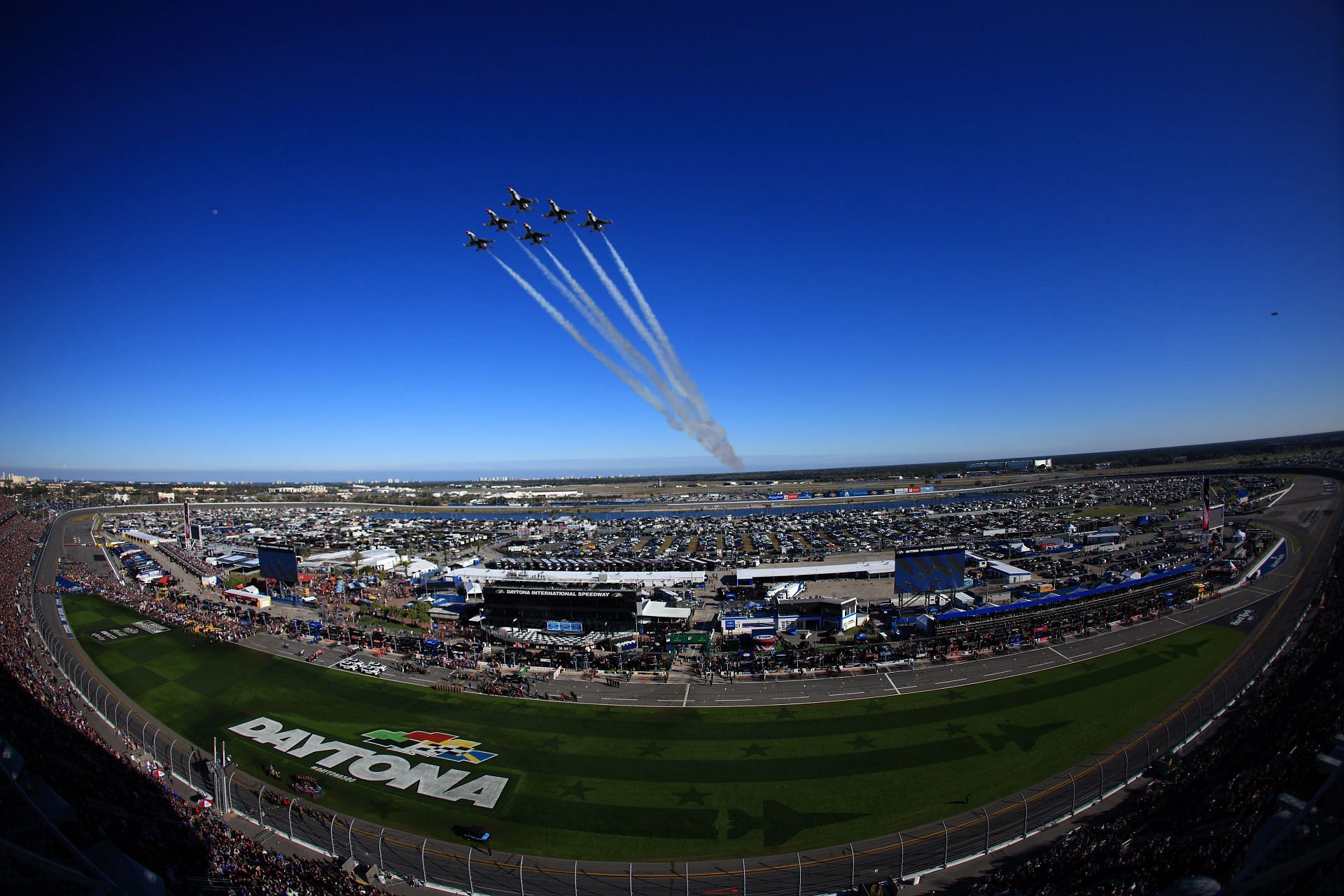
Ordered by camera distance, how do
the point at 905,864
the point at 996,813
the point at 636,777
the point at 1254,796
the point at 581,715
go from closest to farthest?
the point at 1254,796, the point at 905,864, the point at 996,813, the point at 636,777, the point at 581,715

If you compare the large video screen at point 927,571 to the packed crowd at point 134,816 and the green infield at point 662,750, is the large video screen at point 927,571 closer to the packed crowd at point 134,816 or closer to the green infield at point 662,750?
the green infield at point 662,750

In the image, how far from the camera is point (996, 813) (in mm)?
15094

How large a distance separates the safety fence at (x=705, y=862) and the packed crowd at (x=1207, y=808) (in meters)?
1.01

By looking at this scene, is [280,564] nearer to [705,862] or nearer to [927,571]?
[705,862]

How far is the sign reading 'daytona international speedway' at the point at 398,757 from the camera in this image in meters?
16.9

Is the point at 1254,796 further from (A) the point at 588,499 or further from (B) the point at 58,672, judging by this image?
(A) the point at 588,499

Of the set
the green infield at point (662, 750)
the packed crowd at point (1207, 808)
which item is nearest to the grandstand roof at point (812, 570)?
the green infield at point (662, 750)

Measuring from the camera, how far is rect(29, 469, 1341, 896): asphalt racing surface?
13.3 m

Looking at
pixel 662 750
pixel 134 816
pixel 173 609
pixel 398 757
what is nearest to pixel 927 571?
pixel 662 750

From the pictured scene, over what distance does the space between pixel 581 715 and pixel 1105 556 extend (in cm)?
5044

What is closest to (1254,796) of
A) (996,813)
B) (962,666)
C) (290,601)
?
(996,813)

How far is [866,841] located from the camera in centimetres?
1439

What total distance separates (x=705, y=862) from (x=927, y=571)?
994 inches

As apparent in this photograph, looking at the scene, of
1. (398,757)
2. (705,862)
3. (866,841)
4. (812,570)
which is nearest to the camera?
(705,862)
